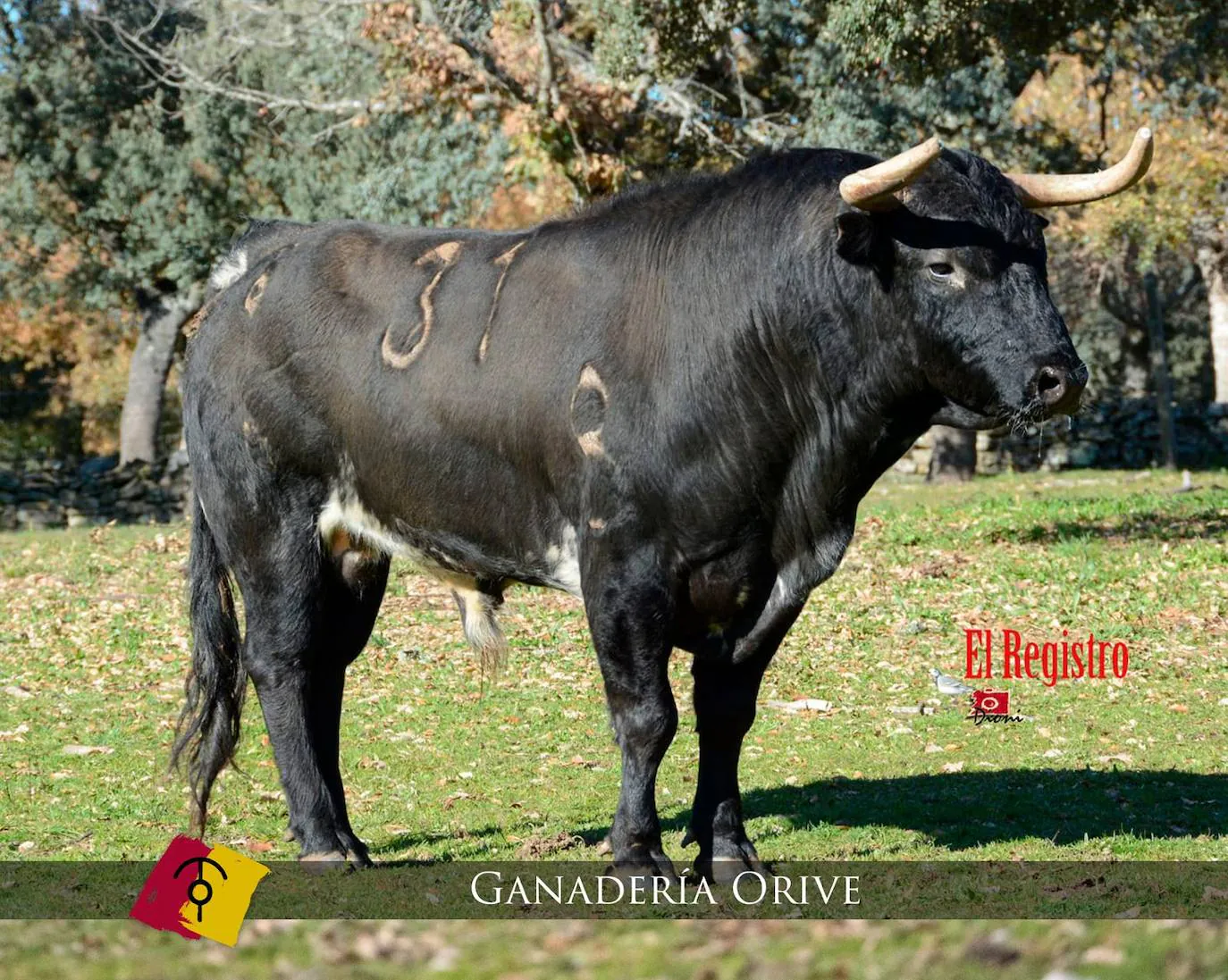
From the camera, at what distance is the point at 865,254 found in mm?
5684

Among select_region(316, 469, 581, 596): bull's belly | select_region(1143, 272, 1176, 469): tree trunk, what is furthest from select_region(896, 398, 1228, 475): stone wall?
select_region(316, 469, 581, 596): bull's belly

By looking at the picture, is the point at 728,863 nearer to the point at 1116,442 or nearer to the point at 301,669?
the point at 301,669

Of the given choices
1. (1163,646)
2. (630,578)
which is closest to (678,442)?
(630,578)

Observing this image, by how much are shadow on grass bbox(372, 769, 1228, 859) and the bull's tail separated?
868 millimetres

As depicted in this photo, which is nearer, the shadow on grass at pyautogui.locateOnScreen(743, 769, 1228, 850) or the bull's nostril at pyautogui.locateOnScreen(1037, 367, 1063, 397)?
the bull's nostril at pyautogui.locateOnScreen(1037, 367, 1063, 397)

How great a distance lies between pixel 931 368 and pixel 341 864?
3.19 m

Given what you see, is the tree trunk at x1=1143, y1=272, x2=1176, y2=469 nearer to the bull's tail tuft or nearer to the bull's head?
the bull's tail tuft

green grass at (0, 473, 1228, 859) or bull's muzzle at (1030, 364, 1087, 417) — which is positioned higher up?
bull's muzzle at (1030, 364, 1087, 417)

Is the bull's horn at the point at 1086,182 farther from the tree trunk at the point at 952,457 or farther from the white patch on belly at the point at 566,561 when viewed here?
the tree trunk at the point at 952,457

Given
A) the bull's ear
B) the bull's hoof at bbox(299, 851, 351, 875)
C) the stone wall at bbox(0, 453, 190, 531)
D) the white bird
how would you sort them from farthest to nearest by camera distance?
the stone wall at bbox(0, 453, 190, 531), the white bird, the bull's hoof at bbox(299, 851, 351, 875), the bull's ear

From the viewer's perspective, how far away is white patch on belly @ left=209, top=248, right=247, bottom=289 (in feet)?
24.1

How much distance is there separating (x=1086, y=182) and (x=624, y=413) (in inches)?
77.1

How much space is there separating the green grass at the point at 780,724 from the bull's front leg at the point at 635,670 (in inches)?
43.9

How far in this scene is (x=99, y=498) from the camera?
28.1 meters
